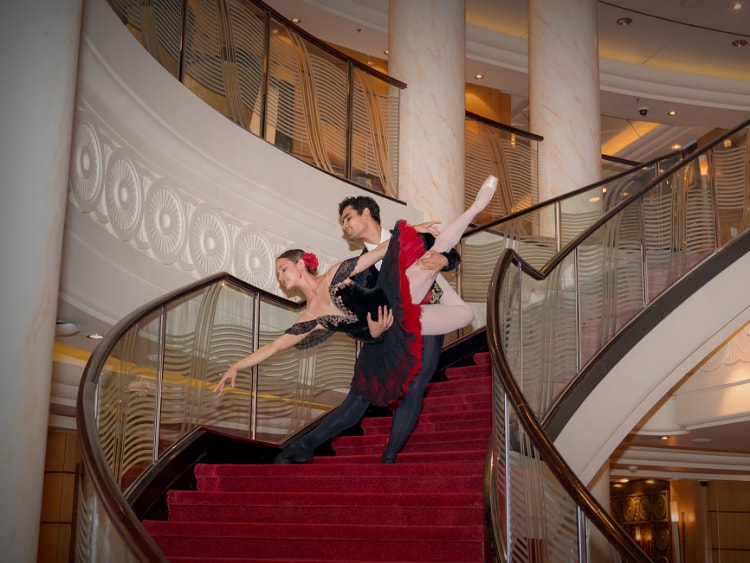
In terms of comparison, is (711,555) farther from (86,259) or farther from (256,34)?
(86,259)

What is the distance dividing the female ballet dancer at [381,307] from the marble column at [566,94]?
20.1 ft

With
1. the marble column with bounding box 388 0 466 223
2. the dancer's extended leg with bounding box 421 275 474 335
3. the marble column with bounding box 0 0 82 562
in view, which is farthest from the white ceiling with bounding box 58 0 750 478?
the marble column with bounding box 0 0 82 562

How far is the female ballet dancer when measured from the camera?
5.07m

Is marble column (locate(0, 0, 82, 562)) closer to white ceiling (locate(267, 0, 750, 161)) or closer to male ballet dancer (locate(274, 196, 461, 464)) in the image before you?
male ballet dancer (locate(274, 196, 461, 464))

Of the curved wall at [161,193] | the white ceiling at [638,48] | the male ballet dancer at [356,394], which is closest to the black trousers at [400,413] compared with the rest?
the male ballet dancer at [356,394]

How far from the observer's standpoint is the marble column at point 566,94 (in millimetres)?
11086

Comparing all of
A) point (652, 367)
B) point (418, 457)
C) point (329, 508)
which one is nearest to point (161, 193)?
point (418, 457)

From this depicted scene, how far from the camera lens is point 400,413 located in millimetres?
5191

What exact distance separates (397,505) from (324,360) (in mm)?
2675

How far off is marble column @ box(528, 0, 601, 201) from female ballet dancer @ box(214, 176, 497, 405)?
6.14 meters

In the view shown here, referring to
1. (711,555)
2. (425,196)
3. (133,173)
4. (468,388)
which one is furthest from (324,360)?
(711,555)

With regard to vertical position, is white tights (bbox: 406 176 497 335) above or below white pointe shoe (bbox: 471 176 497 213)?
below

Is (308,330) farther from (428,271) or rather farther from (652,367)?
(652,367)

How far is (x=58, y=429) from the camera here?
8648mm
